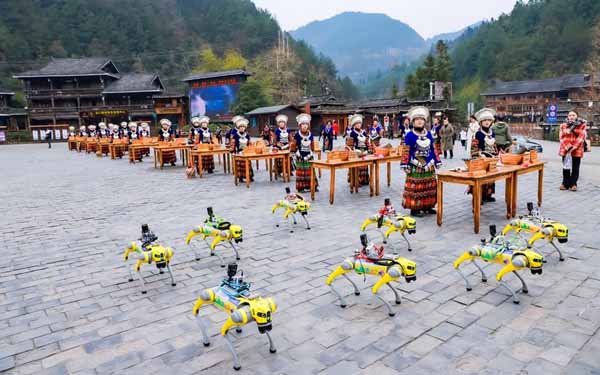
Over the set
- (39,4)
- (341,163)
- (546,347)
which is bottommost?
(546,347)

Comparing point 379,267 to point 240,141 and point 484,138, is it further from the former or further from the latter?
point 240,141

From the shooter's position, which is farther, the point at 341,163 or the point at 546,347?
the point at 341,163

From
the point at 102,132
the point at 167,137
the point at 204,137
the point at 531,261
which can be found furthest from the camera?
the point at 102,132

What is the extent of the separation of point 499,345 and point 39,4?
Result: 83.6m

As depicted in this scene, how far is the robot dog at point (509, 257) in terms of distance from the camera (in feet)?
12.9

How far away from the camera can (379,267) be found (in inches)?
159

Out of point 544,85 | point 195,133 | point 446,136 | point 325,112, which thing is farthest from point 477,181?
point 544,85

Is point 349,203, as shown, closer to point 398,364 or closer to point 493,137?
point 493,137

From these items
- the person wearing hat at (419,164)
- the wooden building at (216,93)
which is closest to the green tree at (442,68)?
the wooden building at (216,93)

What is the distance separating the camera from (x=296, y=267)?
17.0ft

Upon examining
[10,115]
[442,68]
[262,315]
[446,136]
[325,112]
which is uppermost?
[442,68]

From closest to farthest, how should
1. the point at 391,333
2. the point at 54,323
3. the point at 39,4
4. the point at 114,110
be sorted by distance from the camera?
1. the point at 391,333
2. the point at 54,323
3. the point at 114,110
4. the point at 39,4

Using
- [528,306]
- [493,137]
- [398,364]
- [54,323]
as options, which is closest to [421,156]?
[493,137]

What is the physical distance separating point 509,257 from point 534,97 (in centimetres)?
5398
